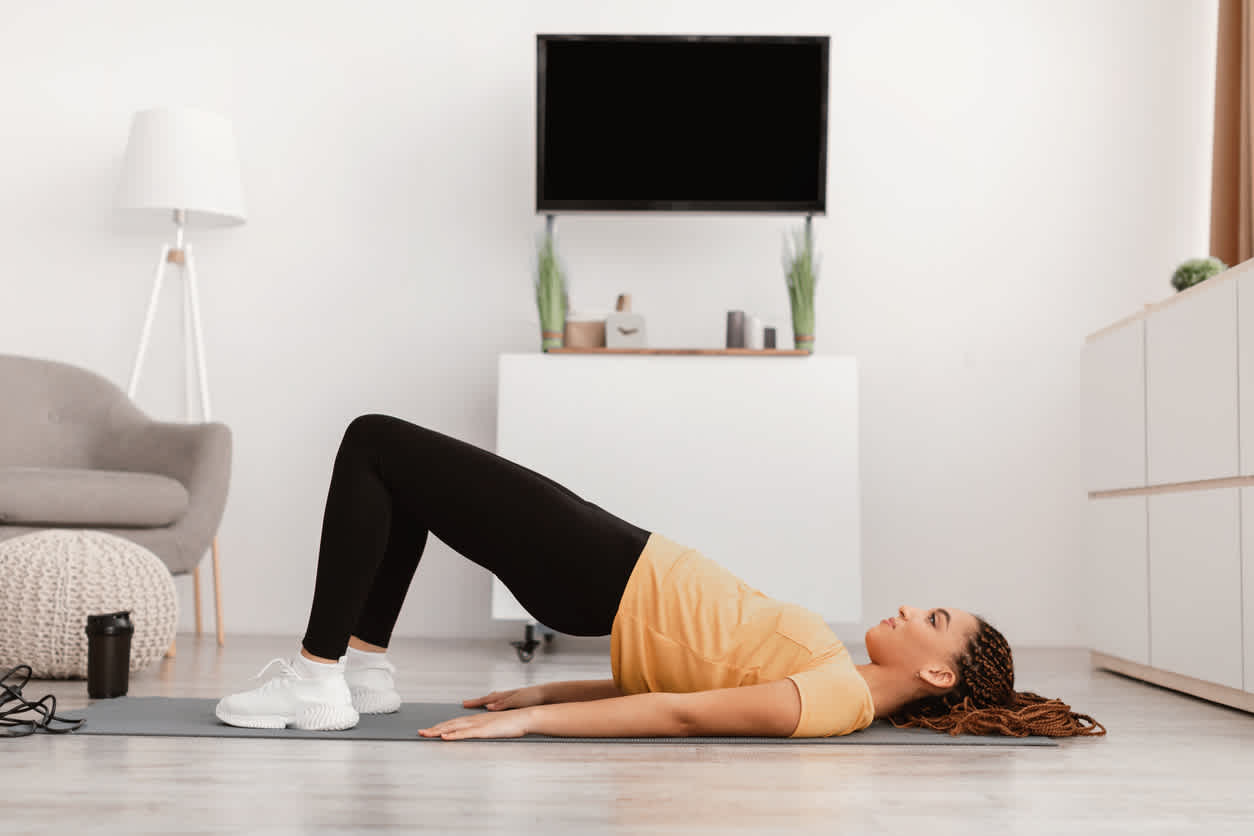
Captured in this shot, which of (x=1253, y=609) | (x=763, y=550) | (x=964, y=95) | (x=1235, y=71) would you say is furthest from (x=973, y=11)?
(x=1253, y=609)

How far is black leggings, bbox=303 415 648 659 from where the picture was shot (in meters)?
1.86

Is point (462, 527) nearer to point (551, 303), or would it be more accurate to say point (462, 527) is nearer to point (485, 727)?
point (485, 727)

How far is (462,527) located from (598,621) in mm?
272

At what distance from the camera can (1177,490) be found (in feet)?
9.16

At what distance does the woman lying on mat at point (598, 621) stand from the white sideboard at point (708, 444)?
5.24 ft

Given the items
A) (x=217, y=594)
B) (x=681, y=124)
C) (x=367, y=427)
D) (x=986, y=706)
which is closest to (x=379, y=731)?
(x=367, y=427)

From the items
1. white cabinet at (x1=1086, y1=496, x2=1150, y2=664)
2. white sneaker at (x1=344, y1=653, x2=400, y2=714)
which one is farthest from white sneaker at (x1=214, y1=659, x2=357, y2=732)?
white cabinet at (x1=1086, y1=496, x2=1150, y2=664)

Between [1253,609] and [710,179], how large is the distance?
7.13 ft

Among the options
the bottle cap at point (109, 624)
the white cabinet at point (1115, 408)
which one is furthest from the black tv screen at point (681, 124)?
the bottle cap at point (109, 624)

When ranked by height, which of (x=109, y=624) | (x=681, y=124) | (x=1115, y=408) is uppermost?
(x=681, y=124)

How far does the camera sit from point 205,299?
168 inches

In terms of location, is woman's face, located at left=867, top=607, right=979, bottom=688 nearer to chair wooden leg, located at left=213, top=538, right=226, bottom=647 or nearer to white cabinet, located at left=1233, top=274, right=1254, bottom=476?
white cabinet, located at left=1233, top=274, right=1254, bottom=476

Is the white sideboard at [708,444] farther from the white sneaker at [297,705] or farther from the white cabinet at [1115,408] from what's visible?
the white sneaker at [297,705]

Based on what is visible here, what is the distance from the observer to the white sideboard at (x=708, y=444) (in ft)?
11.7
